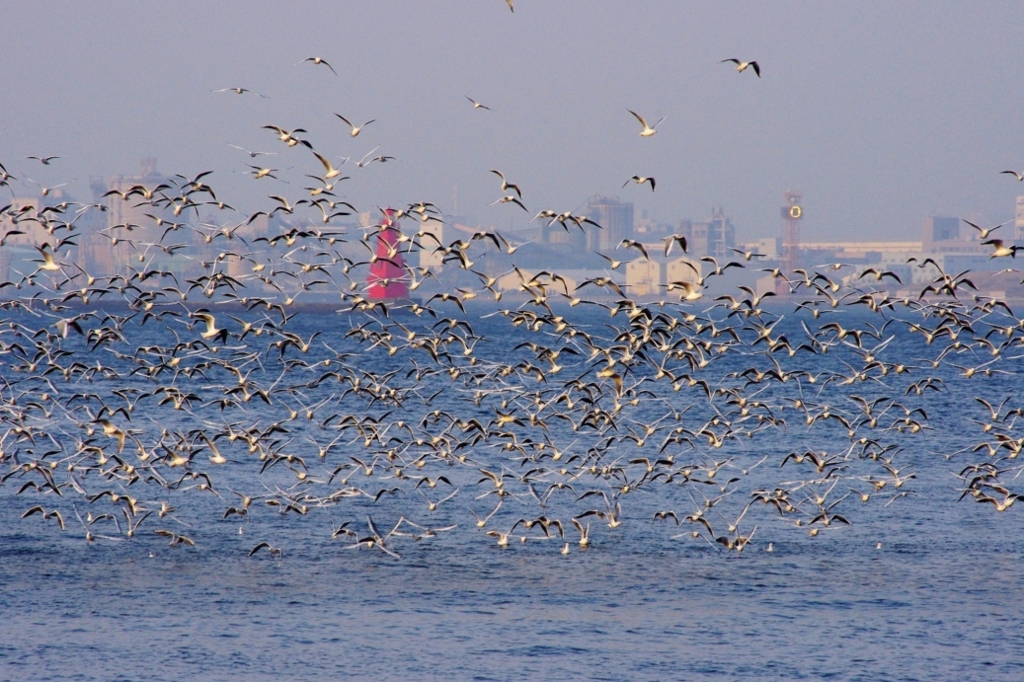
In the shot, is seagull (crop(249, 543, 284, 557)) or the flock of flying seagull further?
seagull (crop(249, 543, 284, 557))

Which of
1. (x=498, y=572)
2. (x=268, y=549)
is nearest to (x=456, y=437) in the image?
(x=268, y=549)

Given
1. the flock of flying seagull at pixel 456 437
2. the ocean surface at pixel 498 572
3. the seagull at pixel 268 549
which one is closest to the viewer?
the ocean surface at pixel 498 572

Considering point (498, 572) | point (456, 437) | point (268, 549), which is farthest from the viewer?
point (456, 437)

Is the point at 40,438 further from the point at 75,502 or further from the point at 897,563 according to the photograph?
the point at 897,563

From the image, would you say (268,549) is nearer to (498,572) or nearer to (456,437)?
(498,572)

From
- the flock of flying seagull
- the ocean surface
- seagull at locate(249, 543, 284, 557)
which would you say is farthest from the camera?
seagull at locate(249, 543, 284, 557)

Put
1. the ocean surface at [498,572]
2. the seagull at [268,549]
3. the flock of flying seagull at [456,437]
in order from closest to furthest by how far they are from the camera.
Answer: the ocean surface at [498,572] → the flock of flying seagull at [456,437] → the seagull at [268,549]

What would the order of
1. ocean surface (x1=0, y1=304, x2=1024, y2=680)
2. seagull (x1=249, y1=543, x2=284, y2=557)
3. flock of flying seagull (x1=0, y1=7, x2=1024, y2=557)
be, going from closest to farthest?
1. ocean surface (x1=0, y1=304, x2=1024, y2=680)
2. flock of flying seagull (x1=0, y1=7, x2=1024, y2=557)
3. seagull (x1=249, y1=543, x2=284, y2=557)

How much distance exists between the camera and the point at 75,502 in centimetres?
4631

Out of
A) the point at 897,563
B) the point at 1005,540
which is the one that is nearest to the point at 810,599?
the point at 897,563

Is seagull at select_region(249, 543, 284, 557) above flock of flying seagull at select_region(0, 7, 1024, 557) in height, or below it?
below

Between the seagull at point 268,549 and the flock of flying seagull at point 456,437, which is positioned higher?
the flock of flying seagull at point 456,437

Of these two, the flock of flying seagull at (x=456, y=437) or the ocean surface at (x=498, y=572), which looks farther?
the flock of flying seagull at (x=456, y=437)

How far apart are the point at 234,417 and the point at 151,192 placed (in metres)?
43.9
